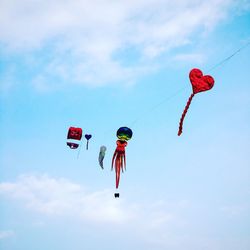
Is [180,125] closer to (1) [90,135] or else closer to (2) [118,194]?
(2) [118,194]

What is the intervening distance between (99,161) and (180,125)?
722 centimetres

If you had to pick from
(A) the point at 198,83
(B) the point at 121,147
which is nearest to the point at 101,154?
(B) the point at 121,147

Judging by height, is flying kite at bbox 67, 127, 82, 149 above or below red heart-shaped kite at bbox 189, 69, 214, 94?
above

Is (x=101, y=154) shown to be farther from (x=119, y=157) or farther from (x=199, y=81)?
(x=199, y=81)

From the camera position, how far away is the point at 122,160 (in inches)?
789

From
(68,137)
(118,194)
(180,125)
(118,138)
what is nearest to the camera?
(180,125)

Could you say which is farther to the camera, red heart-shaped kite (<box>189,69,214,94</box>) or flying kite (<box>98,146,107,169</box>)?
flying kite (<box>98,146,107,169</box>)

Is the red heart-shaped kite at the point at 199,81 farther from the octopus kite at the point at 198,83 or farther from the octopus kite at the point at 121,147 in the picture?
the octopus kite at the point at 121,147

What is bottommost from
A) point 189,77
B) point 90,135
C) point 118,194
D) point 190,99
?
point 118,194

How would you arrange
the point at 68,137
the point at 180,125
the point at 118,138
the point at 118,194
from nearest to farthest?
the point at 180,125
the point at 118,194
the point at 118,138
the point at 68,137

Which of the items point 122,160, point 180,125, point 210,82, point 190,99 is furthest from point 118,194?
point 210,82

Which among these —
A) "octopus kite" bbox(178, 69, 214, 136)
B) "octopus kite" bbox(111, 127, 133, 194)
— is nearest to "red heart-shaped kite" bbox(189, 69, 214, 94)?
"octopus kite" bbox(178, 69, 214, 136)

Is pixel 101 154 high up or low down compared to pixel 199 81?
down

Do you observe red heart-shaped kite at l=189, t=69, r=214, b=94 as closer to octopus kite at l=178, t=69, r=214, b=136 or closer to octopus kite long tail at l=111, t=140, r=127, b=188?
octopus kite at l=178, t=69, r=214, b=136
